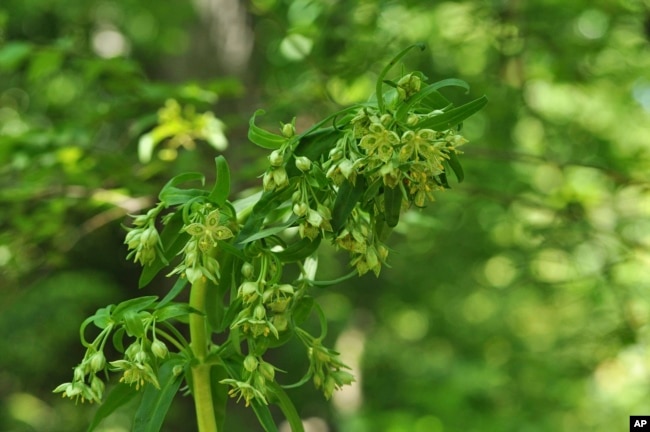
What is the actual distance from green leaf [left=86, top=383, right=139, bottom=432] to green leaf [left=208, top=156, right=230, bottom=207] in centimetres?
31

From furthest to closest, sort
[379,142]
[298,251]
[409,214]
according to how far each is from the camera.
A: [409,214] → [298,251] → [379,142]

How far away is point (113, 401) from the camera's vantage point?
113 cm

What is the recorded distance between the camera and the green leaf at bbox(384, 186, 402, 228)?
1.02 metres

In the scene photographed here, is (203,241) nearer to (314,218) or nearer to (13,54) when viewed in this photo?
(314,218)

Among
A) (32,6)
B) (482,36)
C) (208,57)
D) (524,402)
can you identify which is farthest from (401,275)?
(32,6)

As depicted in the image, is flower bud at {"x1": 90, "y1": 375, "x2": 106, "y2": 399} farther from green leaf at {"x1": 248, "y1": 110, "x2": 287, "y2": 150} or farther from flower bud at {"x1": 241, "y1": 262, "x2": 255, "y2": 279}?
green leaf at {"x1": 248, "y1": 110, "x2": 287, "y2": 150}

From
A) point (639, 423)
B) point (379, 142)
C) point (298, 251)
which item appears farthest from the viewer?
point (639, 423)

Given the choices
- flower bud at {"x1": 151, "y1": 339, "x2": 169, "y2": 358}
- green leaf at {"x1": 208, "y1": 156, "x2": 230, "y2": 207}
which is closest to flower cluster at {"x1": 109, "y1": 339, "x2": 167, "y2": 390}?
flower bud at {"x1": 151, "y1": 339, "x2": 169, "y2": 358}

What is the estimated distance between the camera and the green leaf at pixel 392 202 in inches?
40.2

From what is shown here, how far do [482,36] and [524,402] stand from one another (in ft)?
11.0

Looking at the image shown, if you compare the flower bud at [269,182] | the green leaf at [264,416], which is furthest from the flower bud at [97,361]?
the flower bud at [269,182]

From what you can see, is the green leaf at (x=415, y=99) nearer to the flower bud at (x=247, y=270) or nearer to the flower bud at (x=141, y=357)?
the flower bud at (x=247, y=270)

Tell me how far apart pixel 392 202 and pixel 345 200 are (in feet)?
0.19

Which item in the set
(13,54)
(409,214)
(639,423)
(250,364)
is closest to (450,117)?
(250,364)
